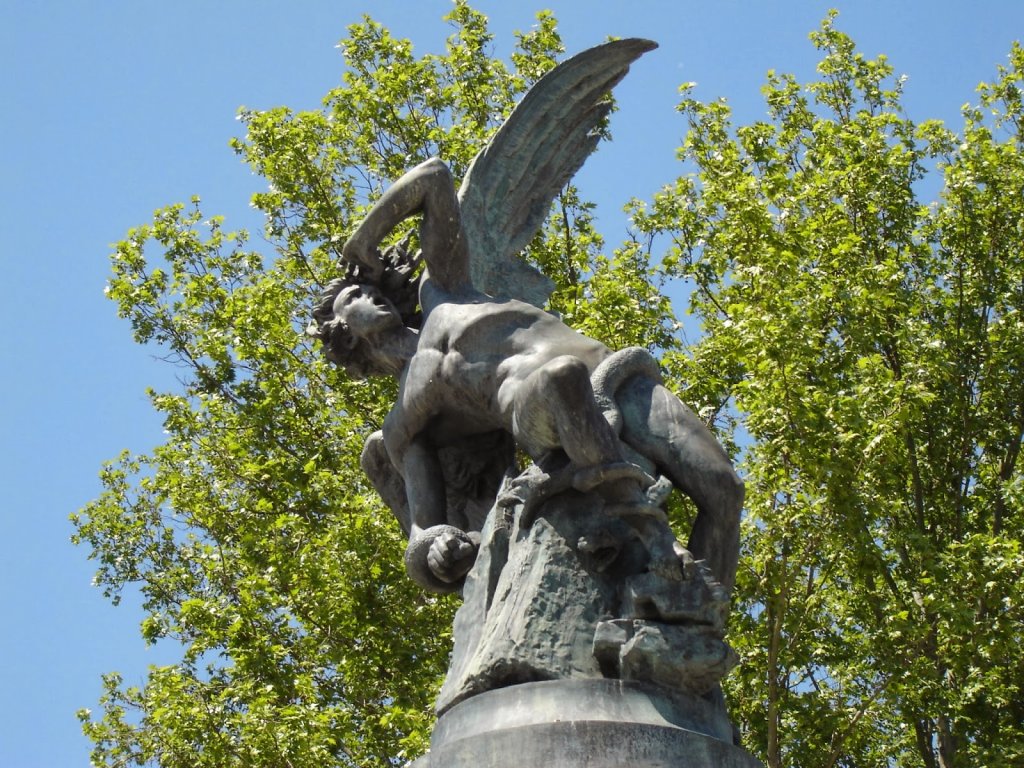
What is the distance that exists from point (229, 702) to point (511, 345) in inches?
262

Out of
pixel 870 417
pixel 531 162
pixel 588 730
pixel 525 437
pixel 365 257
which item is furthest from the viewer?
pixel 870 417

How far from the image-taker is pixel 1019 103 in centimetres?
1559

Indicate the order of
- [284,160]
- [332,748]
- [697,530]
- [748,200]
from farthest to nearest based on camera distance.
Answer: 1. [284,160]
2. [748,200]
3. [332,748]
4. [697,530]

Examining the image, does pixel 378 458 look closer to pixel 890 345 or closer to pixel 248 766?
pixel 248 766

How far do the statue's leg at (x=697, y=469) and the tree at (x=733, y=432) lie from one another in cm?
440

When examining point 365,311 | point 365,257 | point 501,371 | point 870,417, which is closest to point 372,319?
point 365,311

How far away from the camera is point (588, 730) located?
464cm

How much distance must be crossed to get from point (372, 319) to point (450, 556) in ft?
3.81

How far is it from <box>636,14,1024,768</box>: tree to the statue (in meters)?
4.21

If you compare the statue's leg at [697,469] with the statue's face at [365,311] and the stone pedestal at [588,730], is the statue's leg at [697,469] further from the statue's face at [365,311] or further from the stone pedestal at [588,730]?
the statue's face at [365,311]

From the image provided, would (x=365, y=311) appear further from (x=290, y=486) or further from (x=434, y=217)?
(x=290, y=486)

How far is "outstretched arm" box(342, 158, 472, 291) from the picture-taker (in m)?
6.24

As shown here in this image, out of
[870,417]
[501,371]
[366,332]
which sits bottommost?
[501,371]

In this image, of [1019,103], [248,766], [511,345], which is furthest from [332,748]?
[1019,103]
